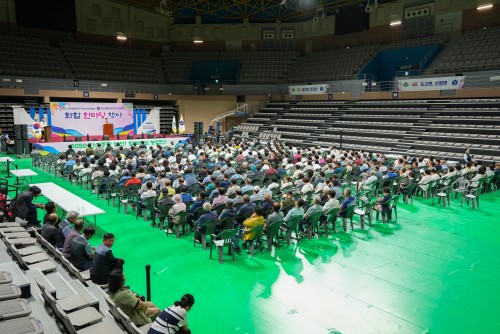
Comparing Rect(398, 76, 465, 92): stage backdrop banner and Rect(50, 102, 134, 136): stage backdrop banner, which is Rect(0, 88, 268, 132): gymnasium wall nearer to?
Rect(50, 102, 134, 136): stage backdrop banner

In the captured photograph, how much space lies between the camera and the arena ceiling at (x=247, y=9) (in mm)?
33719

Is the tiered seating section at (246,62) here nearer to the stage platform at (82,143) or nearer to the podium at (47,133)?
the stage platform at (82,143)

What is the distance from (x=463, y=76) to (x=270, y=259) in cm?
2016

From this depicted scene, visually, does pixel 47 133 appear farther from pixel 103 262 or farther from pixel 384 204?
pixel 384 204

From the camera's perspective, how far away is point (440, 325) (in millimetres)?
5660

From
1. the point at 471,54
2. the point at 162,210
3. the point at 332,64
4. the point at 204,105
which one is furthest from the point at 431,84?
the point at 162,210

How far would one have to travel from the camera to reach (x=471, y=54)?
2480 centimetres

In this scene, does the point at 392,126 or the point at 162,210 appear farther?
the point at 392,126

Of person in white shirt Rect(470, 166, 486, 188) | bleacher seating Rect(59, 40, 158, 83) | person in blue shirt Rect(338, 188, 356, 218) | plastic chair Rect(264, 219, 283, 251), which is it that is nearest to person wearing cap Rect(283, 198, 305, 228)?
plastic chair Rect(264, 219, 283, 251)

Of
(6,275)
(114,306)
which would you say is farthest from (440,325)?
(6,275)

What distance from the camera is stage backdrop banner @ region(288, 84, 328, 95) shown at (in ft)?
100

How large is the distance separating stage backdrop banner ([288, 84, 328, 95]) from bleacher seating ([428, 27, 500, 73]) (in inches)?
317

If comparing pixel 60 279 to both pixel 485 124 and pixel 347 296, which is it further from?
pixel 485 124

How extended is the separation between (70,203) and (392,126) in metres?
20.7
